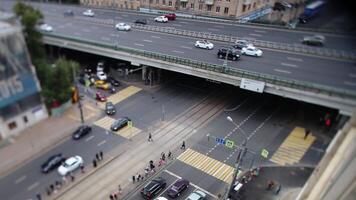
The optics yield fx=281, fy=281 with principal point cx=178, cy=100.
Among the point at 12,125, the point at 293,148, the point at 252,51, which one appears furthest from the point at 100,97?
the point at 293,148

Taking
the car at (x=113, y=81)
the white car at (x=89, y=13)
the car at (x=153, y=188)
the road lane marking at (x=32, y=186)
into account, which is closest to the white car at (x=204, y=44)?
the car at (x=113, y=81)

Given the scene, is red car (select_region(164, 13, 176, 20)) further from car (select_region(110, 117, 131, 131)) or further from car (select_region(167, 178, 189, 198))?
car (select_region(167, 178, 189, 198))

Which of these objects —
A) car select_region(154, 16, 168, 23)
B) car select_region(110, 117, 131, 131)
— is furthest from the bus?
car select_region(154, 16, 168, 23)

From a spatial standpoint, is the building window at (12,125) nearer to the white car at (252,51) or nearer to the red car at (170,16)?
the white car at (252,51)

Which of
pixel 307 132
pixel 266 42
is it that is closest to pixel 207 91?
→ pixel 266 42

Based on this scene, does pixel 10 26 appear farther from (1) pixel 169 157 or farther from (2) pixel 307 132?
(2) pixel 307 132

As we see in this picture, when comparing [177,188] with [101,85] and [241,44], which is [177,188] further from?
[241,44]
